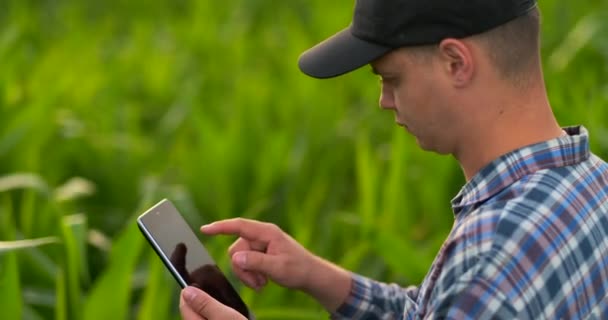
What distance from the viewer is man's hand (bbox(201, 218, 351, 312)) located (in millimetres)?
1635

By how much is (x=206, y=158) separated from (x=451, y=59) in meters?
1.75

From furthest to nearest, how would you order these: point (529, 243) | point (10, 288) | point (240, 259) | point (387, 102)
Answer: point (10, 288), point (240, 259), point (387, 102), point (529, 243)

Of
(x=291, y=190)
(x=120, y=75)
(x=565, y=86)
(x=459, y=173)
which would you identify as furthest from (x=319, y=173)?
(x=120, y=75)

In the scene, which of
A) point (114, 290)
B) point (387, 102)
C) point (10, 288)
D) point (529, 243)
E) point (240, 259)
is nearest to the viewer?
point (529, 243)

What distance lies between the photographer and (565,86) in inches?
130

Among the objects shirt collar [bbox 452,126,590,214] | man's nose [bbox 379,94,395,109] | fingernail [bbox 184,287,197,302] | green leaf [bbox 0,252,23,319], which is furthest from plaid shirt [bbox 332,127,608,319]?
green leaf [bbox 0,252,23,319]

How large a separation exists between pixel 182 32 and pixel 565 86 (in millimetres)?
1884

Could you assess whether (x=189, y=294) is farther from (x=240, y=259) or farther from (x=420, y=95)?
(x=420, y=95)

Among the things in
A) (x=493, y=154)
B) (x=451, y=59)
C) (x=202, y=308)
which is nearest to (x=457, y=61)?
(x=451, y=59)

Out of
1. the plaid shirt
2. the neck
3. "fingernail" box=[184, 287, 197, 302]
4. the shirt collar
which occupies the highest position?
the neck

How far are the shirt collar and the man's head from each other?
4 cm

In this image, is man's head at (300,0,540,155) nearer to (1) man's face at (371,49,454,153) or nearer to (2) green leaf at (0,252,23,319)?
(1) man's face at (371,49,454,153)

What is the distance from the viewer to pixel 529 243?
1268mm

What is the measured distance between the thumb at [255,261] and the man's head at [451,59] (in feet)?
1.11
